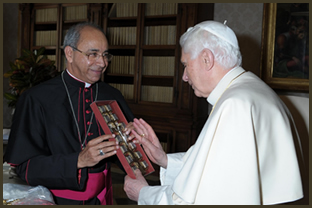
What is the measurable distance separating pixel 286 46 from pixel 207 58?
10.8ft

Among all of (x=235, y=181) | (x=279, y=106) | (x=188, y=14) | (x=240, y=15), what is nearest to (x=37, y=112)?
(x=235, y=181)

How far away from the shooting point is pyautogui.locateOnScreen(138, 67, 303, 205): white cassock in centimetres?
135

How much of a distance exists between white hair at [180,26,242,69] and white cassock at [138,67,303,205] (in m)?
0.09

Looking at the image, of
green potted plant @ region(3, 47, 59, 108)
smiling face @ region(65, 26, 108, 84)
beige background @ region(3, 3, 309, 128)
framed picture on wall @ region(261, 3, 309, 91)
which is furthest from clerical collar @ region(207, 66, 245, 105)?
beige background @ region(3, 3, 309, 128)

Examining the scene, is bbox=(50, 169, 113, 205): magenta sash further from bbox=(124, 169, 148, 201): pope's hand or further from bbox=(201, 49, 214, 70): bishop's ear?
bbox=(201, 49, 214, 70): bishop's ear

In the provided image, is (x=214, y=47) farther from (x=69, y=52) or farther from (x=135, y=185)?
(x=69, y=52)

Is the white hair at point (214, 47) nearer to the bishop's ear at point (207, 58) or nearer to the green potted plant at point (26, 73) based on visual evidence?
the bishop's ear at point (207, 58)

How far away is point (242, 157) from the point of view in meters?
1.35

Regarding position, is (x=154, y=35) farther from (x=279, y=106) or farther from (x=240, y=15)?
(x=279, y=106)

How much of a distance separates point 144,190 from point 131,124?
19.1 inches

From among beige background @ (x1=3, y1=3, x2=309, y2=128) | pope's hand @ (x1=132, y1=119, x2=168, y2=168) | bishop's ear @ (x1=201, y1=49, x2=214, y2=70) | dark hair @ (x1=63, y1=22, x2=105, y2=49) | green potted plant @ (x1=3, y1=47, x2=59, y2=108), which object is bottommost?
pope's hand @ (x1=132, y1=119, x2=168, y2=168)

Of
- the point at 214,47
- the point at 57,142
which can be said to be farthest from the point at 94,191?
the point at 214,47

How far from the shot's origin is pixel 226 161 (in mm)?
1350

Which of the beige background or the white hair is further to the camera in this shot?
the beige background
